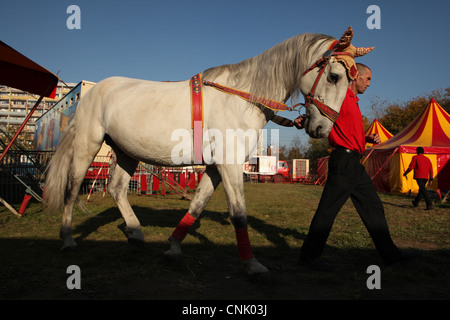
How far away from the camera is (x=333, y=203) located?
3021 millimetres

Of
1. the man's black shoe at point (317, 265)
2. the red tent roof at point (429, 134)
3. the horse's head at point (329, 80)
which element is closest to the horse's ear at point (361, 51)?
the horse's head at point (329, 80)

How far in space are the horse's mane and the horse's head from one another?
0.13 m

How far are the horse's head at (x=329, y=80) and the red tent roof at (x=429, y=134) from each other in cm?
1280

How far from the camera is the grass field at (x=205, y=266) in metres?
2.39

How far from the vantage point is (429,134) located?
1362 cm

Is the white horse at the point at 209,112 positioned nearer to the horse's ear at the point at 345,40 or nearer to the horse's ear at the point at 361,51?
the horse's ear at the point at 345,40

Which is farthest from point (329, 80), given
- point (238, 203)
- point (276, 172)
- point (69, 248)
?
point (276, 172)

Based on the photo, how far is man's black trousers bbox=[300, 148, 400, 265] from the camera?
9.77 ft

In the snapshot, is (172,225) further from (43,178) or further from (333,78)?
(43,178)

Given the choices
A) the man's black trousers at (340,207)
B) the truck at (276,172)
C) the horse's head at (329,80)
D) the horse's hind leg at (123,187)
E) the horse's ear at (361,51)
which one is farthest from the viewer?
the truck at (276,172)

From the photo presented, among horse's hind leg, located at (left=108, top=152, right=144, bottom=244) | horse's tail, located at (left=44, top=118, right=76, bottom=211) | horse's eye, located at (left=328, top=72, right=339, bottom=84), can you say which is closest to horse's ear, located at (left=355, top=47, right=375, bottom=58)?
horse's eye, located at (left=328, top=72, right=339, bottom=84)

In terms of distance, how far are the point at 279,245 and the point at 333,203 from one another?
1265 millimetres

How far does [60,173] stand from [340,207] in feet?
12.1
